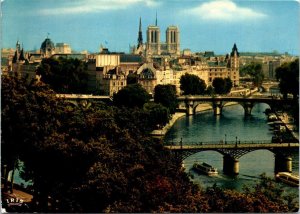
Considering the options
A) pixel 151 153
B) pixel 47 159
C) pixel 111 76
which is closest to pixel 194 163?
pixel 111 76

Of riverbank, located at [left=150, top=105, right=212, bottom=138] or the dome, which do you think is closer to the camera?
the dome

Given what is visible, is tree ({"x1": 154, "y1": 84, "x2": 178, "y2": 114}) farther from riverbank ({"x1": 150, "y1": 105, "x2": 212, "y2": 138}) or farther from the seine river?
the seine river

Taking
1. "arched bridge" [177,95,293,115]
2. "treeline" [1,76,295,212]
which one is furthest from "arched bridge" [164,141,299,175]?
"arched bridge" [177,95,293,115]

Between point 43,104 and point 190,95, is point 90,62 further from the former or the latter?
point 43,104

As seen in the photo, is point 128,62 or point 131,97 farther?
point 128,62

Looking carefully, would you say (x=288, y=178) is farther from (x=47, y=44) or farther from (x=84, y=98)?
(x=47, y=44)

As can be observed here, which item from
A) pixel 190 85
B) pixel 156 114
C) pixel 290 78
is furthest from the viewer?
pixel 190 85

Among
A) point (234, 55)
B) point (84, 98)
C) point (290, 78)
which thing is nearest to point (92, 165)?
point (290, 78)
